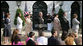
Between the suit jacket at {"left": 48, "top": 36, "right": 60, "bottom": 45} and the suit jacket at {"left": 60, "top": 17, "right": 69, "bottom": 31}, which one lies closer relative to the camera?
the suit jacket at {"left": 48, "top": 36, "right": 60, "bottom": 45}

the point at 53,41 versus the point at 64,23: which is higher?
the point at 64,23

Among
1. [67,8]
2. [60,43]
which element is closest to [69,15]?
[67,8]

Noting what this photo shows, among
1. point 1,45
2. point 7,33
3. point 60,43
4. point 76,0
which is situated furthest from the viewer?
point 76,0

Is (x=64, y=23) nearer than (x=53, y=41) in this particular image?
No

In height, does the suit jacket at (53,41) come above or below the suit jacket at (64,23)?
below

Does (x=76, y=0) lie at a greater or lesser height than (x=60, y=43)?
greater

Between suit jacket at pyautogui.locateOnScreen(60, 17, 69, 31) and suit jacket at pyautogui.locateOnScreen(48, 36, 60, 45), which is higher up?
suit jacket at pyautogui.locateOnScreen(60, 17, 69, 31)

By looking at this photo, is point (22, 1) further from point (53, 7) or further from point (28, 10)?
point (53, 7)

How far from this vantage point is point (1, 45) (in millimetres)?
12234

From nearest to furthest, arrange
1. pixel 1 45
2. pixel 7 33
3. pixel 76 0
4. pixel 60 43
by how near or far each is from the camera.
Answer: pixel 60 43 < pixel 1 45 < pixel 7 33 < pixel 76 0

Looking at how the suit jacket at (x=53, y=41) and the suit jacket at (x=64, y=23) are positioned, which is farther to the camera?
the suit jacket at (x=64, y=23)

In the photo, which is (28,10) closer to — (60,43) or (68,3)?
(68,3)

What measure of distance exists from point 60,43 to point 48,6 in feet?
36.4

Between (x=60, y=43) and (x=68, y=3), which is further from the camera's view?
(x=68, y=3)
